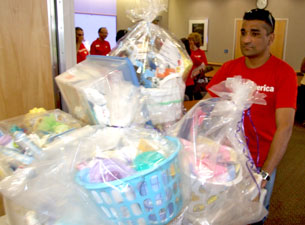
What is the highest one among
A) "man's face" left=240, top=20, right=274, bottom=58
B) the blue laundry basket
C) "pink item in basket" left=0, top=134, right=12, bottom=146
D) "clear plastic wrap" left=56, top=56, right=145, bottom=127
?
"man's face" left=240, top=20, right=274, bottom=58

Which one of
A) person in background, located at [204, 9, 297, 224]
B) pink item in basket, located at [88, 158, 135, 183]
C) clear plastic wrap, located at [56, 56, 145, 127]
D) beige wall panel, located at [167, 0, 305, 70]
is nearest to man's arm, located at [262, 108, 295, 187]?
person in background, located at [204, 9, 297, 224]

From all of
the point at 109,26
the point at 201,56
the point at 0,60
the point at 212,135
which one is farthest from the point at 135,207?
the point at 109,26

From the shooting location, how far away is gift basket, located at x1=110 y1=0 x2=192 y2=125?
864mm

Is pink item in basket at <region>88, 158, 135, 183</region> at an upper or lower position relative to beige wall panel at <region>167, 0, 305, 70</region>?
lower

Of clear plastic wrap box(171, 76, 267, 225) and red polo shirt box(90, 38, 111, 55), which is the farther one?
red polo shirt box(90, 38, 111, 55)

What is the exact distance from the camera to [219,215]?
2.39ft

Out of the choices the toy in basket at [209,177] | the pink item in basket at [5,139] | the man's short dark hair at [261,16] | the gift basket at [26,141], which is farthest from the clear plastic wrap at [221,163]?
the man's short dark hair at [261,16]

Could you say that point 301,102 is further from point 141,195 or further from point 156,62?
point 141,195

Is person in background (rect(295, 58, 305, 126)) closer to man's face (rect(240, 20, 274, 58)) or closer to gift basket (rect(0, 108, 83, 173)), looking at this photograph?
man's face (rect(240, 20, 274, 58))

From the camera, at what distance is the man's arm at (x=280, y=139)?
1.19m

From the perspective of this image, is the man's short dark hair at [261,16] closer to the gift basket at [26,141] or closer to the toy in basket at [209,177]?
the toy in basket at [209,177]

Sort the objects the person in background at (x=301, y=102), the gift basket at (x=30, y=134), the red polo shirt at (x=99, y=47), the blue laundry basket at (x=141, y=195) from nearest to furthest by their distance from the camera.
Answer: the blue laundry basket at (x=141, y=195)
the gift basket at (x=30, y=134)
the person in background at (x=301, y=102)
the red polo shirt at (x=99, y=47)

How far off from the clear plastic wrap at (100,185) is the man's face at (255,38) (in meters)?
1.05

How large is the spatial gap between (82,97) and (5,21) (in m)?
0.50
